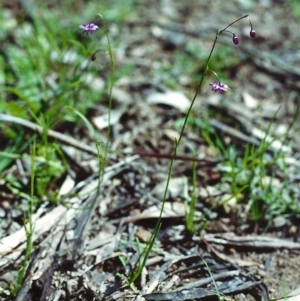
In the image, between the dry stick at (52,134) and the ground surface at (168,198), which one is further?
the dry stick at (52,134)

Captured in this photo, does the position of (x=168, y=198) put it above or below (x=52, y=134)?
below

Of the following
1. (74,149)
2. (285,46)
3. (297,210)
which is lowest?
(297,210)

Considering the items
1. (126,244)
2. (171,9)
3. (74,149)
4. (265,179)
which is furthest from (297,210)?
(171,9)

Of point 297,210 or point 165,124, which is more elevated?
point 165,124

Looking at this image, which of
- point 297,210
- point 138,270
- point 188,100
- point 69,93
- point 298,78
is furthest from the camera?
point 298,78

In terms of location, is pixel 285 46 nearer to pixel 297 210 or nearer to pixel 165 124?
pixel 165 124

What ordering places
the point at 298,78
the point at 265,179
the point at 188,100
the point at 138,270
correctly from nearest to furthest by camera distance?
the point at 138,270 → the point at 265,179 → the point at 188,100 → the point at 298,78

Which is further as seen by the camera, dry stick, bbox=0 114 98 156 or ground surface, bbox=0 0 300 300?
dry stick, bbox=0 114 98 156

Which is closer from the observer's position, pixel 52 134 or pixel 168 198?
pixel 168 198
